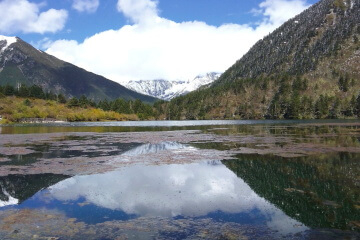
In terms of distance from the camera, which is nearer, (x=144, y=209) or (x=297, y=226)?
(x=297, y=226)

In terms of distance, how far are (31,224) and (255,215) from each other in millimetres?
10157

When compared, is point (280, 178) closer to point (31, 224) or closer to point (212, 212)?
point (212, 212)

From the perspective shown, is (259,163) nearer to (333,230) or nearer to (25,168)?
(333,230)

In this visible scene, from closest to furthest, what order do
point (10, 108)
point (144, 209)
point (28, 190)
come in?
point (144, 209) < point (28, 190) < point (10, 108)

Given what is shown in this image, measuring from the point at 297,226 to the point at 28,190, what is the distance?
16068mm

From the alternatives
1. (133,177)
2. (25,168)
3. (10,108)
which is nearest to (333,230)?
(133,177)

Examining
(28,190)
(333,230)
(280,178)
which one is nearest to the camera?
(333,230)

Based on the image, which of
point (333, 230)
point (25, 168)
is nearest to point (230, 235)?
point (333, 230)

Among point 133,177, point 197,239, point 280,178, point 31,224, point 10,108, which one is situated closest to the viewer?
point 197,239

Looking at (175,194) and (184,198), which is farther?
(175,194)

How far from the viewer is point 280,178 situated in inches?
867

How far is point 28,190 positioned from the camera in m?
20.0

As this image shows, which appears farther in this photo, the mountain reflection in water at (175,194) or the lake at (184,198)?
the mountain reflection in water at (175,194)

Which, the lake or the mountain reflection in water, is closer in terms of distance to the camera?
the lake
